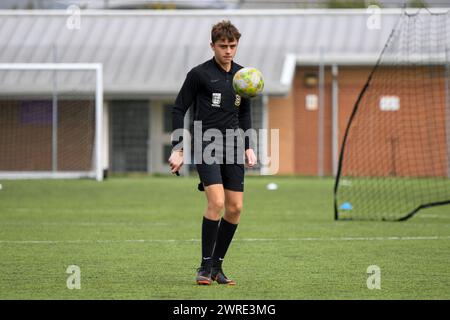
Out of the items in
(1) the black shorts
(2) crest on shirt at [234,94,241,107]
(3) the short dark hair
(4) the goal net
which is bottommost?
(1) the black shorts

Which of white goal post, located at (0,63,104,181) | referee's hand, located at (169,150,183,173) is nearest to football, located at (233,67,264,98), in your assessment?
referee's hand, located at (169,150,183,173)

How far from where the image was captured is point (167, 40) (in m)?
35.7

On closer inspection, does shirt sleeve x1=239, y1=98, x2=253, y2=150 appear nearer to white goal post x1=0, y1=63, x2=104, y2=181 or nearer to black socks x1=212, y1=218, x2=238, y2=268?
black socks x1=212, y1=218, x2=238, y2=268

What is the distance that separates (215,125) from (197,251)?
3.06 m

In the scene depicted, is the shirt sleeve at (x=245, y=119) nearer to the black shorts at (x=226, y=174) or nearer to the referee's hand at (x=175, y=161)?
the black shorts at (x=226, y=174)

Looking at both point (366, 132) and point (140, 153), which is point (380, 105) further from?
point (140, 153)

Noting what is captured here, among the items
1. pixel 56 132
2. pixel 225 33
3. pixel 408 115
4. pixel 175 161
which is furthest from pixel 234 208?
pixel 408 115

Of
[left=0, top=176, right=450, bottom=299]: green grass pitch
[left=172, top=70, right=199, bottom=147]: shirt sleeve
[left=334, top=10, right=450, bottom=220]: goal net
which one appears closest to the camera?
[left=0, top=176, right=450, bottom=299]: green grass pitch

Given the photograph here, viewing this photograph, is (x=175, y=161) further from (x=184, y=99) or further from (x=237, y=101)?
(x=237, y=101)

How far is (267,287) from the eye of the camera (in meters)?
8.85

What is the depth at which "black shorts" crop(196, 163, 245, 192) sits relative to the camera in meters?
9.10

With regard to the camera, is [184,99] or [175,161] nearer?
[175,161]

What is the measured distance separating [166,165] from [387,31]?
27.5 ft

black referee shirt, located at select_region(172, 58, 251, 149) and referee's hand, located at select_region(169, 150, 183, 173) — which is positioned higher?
black referee shirt, located at select_region(172, 58, 251, 149)
